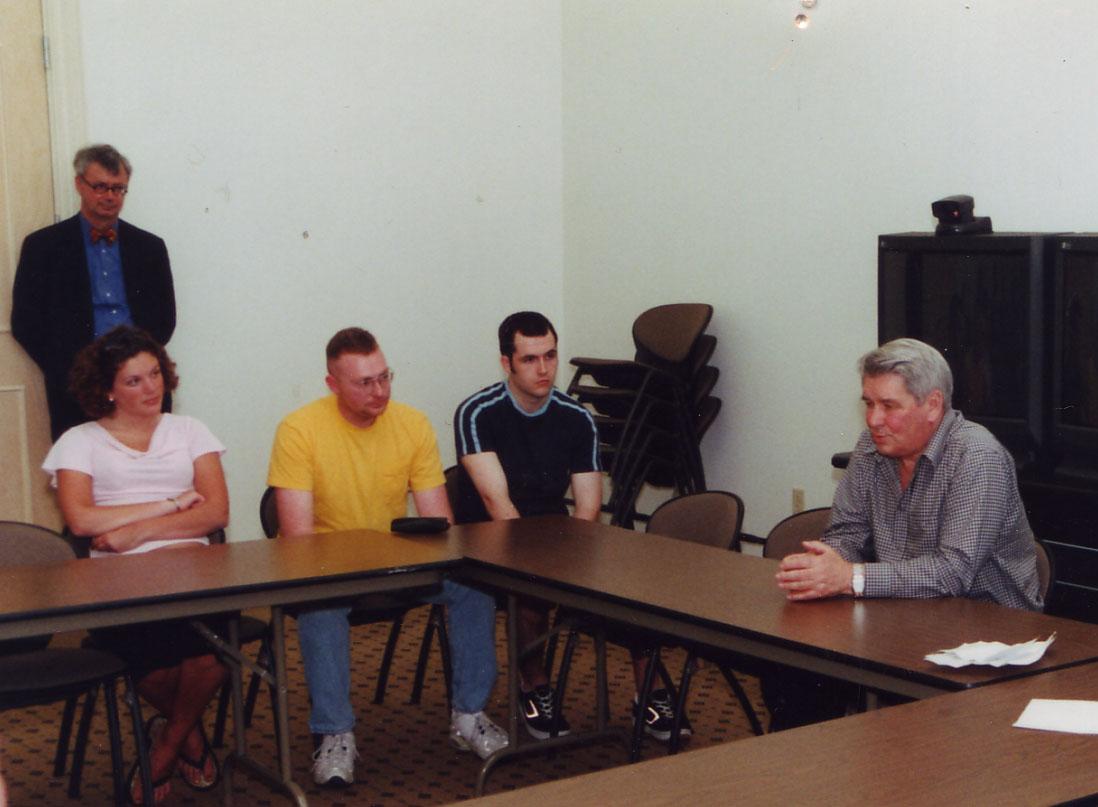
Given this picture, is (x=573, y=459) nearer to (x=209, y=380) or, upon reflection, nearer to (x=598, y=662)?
(x=598, y=662)

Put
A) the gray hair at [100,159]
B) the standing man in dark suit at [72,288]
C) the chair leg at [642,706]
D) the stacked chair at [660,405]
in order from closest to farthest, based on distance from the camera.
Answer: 1. the chair leg at [642,706]
2. the gray hair at [100,159]
3. the standing man in dark suit at [72,288]
4. the stacked chair at [660,405]

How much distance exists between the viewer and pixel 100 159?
189 inches

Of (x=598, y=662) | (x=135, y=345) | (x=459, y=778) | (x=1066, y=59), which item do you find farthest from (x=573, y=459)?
(x=1066, y=59)

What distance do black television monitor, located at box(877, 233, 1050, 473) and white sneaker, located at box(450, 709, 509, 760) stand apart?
1698 mm

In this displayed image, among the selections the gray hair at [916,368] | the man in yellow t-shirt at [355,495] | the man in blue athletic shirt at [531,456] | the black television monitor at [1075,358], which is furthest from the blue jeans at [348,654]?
the black television monitor at [1075,358]

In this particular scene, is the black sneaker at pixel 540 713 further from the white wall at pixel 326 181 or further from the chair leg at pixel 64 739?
the white wall at pixel 326 181

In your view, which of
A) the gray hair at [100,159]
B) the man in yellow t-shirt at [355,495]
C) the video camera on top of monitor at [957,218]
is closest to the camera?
the man in yellow t-shirt at [355,495]

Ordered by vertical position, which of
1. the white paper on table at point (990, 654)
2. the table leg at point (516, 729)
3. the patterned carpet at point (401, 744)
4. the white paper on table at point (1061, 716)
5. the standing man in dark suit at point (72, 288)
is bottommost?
the patterned carpet at point (401, 744)

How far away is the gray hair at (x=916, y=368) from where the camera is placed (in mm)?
2934

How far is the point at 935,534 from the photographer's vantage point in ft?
9.67

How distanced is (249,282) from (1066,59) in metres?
3.25

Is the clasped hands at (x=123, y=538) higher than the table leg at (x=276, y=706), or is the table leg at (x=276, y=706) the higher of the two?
the clasped hands at (x=123, y=538)

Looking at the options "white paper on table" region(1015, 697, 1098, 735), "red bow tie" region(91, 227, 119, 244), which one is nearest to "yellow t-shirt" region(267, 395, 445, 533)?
"red bow tie" region(91, 227, 119, 244)

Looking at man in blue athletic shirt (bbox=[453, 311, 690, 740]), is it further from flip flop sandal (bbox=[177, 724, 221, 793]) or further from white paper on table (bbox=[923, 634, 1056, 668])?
white paper on table (bbox=[923, 634, 1056, 668])
